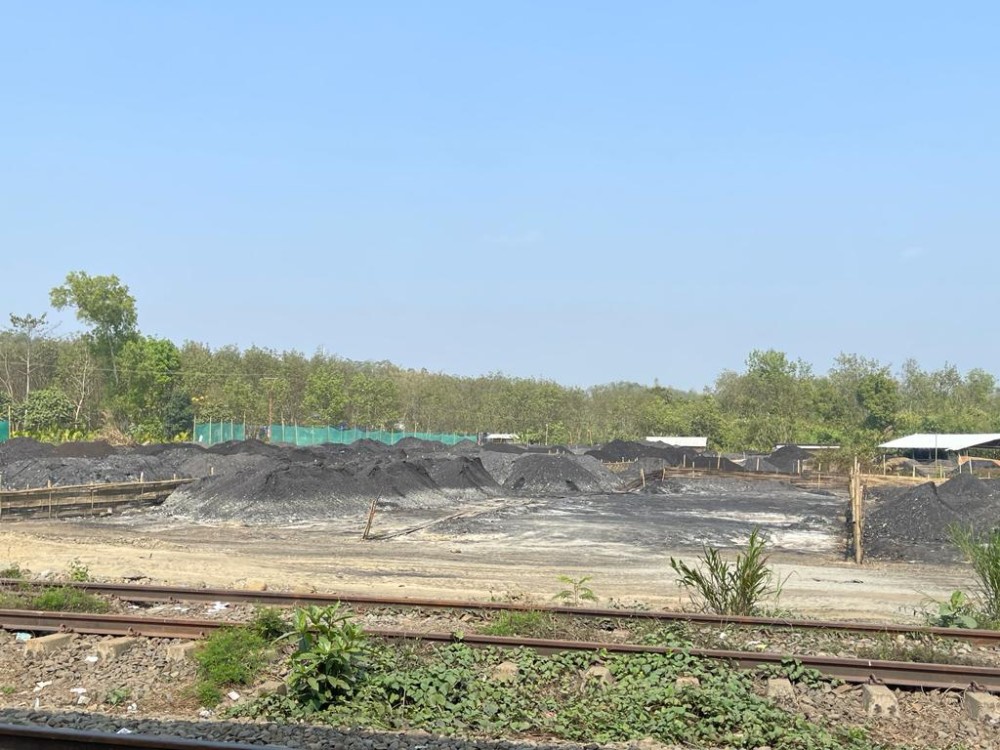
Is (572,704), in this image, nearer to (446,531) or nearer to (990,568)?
(990,568)

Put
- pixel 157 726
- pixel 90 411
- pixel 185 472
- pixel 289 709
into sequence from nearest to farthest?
pixel 157 726 < pixel 289 709 < pixel 185 472 < pixel 90 411

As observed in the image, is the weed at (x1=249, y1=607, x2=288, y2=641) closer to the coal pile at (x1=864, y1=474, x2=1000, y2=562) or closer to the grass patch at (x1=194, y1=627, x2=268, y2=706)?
the grass patch at (x1=194, y1=627, x2=268, y2=706)

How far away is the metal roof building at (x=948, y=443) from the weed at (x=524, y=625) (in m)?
70.2

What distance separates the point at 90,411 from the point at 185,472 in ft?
136

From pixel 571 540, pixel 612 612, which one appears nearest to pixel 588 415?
pixel 571 540

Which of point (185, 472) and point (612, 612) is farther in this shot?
point (185, 472)

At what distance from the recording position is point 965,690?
30.8 ft

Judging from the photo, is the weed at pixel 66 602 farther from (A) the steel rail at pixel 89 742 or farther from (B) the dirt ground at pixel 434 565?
(A) the steel rail at pixel 89 742

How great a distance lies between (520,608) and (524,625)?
3.03 ft

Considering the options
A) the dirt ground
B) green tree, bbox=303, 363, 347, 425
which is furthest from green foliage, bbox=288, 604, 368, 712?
green tree, bbox=303, 363, 347, 425

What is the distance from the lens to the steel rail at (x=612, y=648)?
31.5 ft

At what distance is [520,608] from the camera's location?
12.4 meters

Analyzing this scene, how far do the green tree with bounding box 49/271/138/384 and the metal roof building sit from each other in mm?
63472

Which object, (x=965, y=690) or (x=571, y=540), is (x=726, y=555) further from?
(x=965, y=690)
